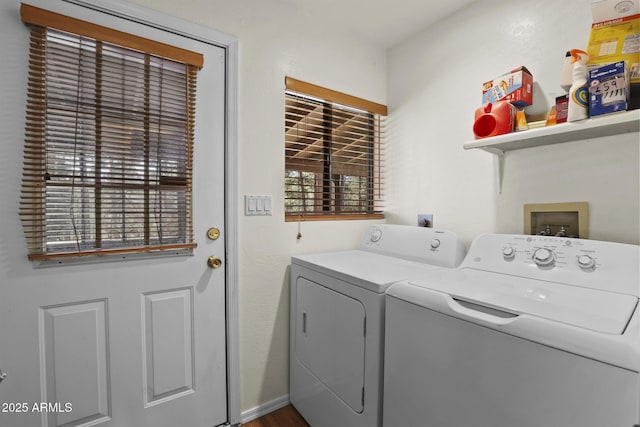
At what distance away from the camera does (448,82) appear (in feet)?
5.90

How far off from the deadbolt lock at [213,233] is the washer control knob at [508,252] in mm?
1378

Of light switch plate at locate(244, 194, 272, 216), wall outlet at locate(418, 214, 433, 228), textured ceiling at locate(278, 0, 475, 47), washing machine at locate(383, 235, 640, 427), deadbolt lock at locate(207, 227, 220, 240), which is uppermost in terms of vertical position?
textured ceiling at locate(278, 0, 475, 47)

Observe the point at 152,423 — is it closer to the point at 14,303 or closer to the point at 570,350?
the point at 14,303

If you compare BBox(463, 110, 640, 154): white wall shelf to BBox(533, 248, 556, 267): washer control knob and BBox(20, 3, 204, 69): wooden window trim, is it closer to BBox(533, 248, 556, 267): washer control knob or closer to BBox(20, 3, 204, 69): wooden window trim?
BBox(533, 248, 556, 267): washer control knob

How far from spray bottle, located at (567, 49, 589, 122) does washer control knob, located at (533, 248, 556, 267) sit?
518 millimetres

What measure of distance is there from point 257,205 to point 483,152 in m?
1.29

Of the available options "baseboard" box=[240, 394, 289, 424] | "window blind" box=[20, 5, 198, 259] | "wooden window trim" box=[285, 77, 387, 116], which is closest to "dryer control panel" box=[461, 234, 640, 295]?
"wooden window trim" box=[285, 77, 387, 116]

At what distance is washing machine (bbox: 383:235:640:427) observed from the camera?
0.66 meters

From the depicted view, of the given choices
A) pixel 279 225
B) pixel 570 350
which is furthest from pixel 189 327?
pixel 570 350

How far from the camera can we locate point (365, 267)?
148 cm

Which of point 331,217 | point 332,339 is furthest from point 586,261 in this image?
point 331,217

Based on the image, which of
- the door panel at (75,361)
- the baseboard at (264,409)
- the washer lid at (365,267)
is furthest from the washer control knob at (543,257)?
the door panel at (75,361)

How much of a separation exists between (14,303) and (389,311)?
144cm

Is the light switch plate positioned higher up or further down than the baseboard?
higher up
